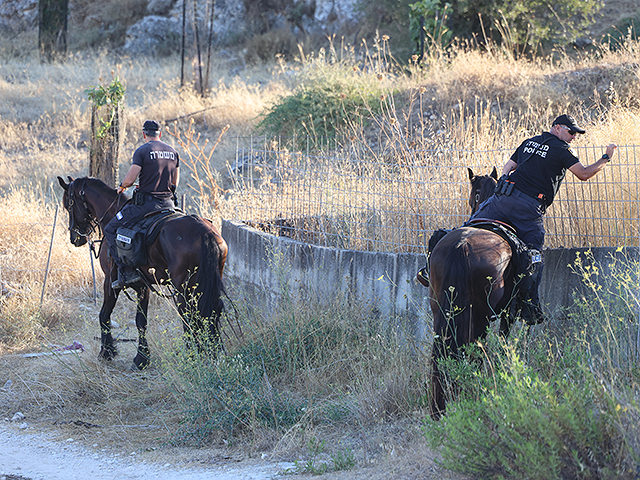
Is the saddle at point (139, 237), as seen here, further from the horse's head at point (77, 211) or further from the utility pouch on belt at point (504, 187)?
the utility pouch on belt at point (504, 187)

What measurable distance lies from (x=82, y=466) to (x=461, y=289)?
3223mm

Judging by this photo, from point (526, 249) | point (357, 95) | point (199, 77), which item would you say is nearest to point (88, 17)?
point (199, 77)

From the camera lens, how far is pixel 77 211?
797cm

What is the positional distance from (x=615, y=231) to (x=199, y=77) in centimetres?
1601

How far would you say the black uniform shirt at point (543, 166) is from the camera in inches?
209

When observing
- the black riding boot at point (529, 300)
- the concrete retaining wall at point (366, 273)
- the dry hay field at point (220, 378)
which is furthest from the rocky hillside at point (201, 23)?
the black riding boot at point (529, 300)

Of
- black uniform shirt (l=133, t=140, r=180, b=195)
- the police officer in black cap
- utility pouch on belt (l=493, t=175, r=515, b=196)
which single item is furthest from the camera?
black uniform shirt (l=133, t=140, r=180, b=195)

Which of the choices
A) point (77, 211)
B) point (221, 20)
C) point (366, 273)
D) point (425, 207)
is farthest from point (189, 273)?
point (221, 20)

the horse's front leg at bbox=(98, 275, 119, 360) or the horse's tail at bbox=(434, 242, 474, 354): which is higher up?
the horse's tail at bbox=(434, 242, 474, 354)

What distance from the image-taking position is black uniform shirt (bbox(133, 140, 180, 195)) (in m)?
6.73

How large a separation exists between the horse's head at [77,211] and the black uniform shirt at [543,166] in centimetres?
531

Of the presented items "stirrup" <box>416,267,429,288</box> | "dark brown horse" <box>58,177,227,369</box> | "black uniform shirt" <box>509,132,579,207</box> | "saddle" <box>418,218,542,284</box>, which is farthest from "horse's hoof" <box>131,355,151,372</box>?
"black uniform shirt" <box>509,132,579,207</box>

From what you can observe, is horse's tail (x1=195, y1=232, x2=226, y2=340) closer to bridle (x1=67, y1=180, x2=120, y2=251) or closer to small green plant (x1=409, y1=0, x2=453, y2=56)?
bridle (x1=67, y1=180, x2=120, y2=251)

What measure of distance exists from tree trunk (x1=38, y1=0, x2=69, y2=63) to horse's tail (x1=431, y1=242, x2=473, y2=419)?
23760mm
